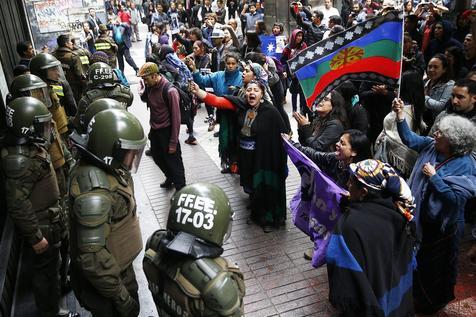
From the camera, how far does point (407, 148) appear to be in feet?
14.4

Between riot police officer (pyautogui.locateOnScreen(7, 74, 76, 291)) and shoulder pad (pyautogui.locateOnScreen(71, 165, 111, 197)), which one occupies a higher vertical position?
shoulder pad (pyautogui.locateOnScreen(71, 165, 111, 197))

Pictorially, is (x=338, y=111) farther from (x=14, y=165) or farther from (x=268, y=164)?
(x=14, y=165)

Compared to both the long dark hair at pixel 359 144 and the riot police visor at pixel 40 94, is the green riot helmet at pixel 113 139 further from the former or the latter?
the riot police visor at pixel 40 94

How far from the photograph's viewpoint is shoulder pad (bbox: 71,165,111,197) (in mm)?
2717

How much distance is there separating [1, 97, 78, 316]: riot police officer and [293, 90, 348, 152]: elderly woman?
2.59m

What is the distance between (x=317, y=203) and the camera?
13.5 ft

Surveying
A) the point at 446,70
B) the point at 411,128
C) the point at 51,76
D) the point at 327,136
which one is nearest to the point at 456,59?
the point at 446,70

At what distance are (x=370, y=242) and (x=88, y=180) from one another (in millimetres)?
1887

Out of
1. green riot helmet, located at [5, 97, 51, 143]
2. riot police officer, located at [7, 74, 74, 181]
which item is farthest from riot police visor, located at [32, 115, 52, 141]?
riot police officer, located at [7, 74, 74, 181]

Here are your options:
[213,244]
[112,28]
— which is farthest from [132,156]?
[112,28]

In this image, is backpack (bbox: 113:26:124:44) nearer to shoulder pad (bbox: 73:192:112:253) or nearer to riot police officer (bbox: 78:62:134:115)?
riot police officer (bbox: 78:62:134:115)

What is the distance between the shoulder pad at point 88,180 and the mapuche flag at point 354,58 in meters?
2.59

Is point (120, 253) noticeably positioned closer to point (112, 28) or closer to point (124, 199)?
point (124, 199)

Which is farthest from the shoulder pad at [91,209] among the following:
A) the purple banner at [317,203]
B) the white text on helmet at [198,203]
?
the purple banner at [317,203]
